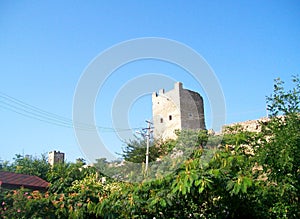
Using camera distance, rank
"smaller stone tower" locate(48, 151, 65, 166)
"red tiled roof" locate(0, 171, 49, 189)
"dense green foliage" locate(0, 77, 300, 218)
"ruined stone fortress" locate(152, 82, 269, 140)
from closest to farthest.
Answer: "dense green foliage" locate(0, 77, 300, 218)
"red tiled roof" locate(0, 171, 49, 189)
"smaller stone tower" locate(48, 151, 65, 166)
"ruined stone fortress" locate(152, 82, 269, 140)

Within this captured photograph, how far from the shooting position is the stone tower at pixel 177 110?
24.2 m

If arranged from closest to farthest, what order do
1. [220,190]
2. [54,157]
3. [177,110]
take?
[220,190] → [54,157] → [177,110]

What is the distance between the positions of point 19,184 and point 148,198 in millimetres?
5564

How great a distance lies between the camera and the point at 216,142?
9367mm

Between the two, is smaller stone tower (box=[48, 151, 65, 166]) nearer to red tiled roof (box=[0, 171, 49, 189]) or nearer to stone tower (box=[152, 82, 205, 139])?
stone tower (box=[152, 82, 205, 139])

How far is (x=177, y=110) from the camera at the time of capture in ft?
80.4

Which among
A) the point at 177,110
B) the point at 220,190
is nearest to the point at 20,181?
the point at 220,190

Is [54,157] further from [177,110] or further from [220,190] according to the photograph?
[220,190]

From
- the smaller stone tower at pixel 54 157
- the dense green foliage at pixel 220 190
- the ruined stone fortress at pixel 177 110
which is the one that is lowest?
the dense green foliage at pixel 220 190

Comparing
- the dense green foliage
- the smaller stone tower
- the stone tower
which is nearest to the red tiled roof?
the dense green foliage

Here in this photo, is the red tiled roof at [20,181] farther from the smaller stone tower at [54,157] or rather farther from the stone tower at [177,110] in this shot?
the stone tower at [177,110]

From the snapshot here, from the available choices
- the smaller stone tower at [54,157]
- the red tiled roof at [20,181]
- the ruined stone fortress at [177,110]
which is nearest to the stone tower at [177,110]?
the ruined stone fortress at [177,110]

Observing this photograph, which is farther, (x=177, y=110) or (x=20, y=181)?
(x=177, y=110)

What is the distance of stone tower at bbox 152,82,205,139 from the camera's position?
24.2 metres
